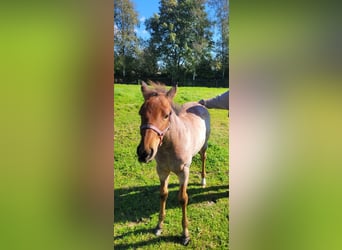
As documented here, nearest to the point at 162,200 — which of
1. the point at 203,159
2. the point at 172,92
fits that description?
the point at 203,159

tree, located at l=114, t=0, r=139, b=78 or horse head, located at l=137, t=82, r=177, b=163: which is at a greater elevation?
tree, located at l=114, t=0, r=139, b=78

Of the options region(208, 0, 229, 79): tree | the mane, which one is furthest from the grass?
region(208, 0, 229, 79): tree

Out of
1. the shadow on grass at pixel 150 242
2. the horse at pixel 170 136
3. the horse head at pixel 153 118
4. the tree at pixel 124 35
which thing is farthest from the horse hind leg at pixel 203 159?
the tree at pixel 124 35

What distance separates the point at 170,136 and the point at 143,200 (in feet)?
1.76

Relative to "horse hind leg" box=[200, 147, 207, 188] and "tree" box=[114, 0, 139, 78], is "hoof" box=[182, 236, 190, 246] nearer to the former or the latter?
"horse hind leg" box=[200, 147, 207, 188]

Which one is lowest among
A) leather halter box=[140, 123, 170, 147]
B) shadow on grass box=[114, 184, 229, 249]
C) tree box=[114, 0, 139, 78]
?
shadow on grass box=[114, 184, 229, 249]

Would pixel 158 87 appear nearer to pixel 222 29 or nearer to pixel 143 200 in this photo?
pixel 222 29

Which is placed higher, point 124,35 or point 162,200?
point 124,35

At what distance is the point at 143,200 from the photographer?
2926mm

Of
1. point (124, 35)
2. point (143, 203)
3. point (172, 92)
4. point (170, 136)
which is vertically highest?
point (124, 35)

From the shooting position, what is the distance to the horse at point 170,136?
9.36 ft

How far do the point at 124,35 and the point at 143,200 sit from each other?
1274mm

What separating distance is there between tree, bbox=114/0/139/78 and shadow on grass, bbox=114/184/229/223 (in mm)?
900

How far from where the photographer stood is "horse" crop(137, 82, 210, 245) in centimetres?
285
